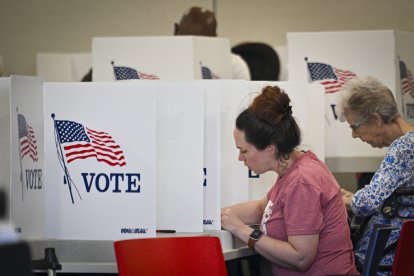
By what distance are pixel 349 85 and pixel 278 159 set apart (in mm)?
571

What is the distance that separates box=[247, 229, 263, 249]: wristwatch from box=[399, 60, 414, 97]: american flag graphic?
6.19 feet

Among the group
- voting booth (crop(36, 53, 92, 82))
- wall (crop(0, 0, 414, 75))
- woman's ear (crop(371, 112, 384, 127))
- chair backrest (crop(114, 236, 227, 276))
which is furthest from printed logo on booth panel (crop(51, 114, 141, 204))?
wall (crop(0, 0, 414, 75))

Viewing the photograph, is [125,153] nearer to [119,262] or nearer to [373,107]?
[119,262]

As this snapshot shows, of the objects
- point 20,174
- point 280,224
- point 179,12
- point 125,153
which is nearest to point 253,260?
point 280,224

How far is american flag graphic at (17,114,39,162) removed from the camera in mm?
2812

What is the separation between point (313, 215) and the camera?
9.60ft

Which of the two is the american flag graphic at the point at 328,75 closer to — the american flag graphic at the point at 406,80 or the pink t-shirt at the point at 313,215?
the american flag graphic at the point at 406,80

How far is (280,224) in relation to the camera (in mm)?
3031

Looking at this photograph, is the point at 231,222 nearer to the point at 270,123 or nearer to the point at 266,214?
the point at 266,214

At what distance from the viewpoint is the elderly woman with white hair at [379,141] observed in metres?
3.18

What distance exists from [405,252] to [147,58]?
2.02 metres

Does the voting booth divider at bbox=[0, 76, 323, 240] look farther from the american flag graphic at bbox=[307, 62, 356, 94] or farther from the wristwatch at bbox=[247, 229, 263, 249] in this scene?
the american flag graphic at bbox=[307, 62, 356, 94]

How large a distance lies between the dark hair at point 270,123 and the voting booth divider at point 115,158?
0.11m

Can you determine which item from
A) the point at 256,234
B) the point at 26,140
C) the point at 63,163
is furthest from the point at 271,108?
the point at 26,140
